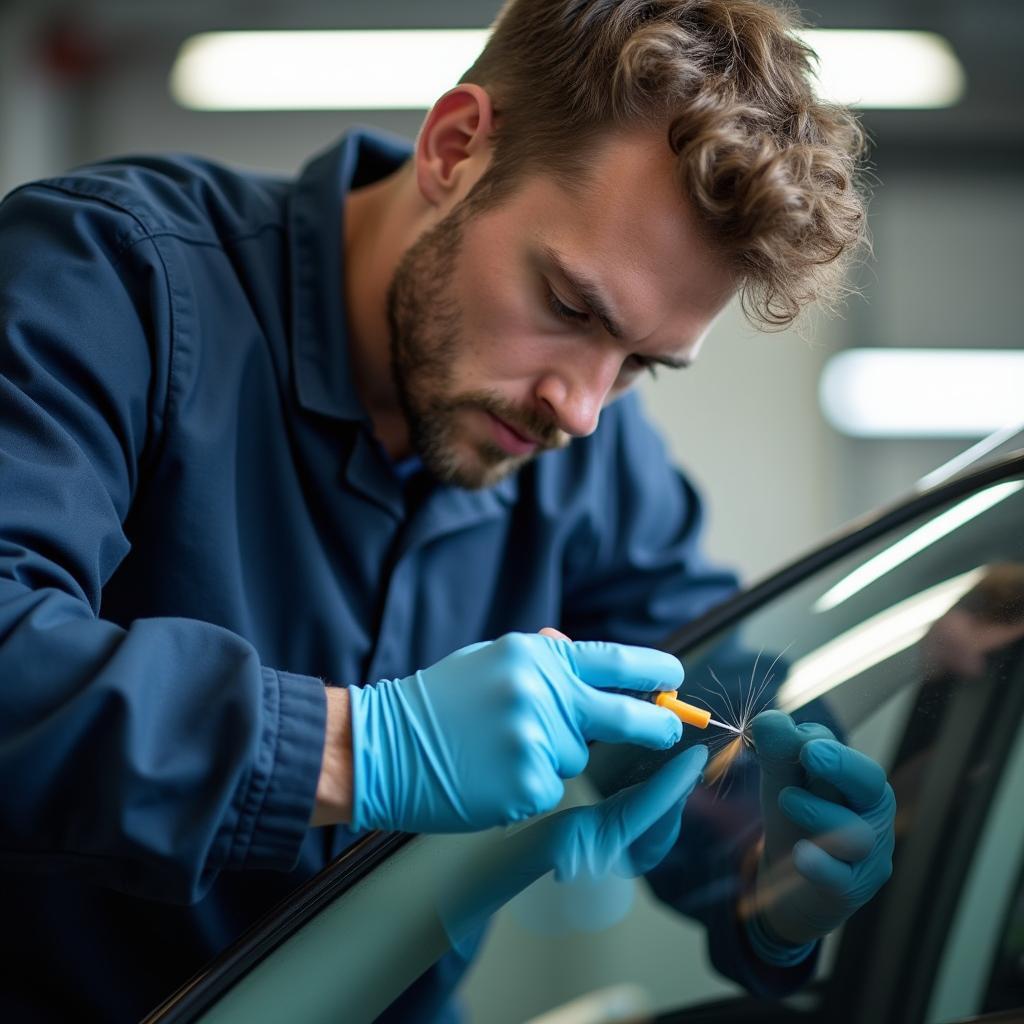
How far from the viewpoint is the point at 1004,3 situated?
3570mm

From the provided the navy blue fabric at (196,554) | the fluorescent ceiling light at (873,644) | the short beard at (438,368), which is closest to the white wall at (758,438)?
the navy blue fabric at (196,554)

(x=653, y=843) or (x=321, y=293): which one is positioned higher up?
(x=321, y=293)

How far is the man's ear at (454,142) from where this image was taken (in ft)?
4.07

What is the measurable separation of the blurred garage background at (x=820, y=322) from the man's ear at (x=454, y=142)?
2.64 meters

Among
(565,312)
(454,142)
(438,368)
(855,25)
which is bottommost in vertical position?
(438,368)

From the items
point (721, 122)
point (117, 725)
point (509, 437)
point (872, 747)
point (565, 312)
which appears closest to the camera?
point (117, 725)

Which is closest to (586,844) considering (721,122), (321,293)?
(721,122)

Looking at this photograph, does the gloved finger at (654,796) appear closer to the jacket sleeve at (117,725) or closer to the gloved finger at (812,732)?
the gloved finger at (812,732)

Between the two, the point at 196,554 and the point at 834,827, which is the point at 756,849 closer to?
the point at 834,827

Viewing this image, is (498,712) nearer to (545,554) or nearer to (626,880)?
(626,880)

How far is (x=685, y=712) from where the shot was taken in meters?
0.90

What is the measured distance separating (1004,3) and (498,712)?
3.70 meters

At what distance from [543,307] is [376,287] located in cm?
32

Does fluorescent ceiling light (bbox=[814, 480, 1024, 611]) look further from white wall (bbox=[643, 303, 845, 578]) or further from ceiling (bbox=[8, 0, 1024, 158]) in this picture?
ceiling (bbox=[8, 0, 1024, 158])
